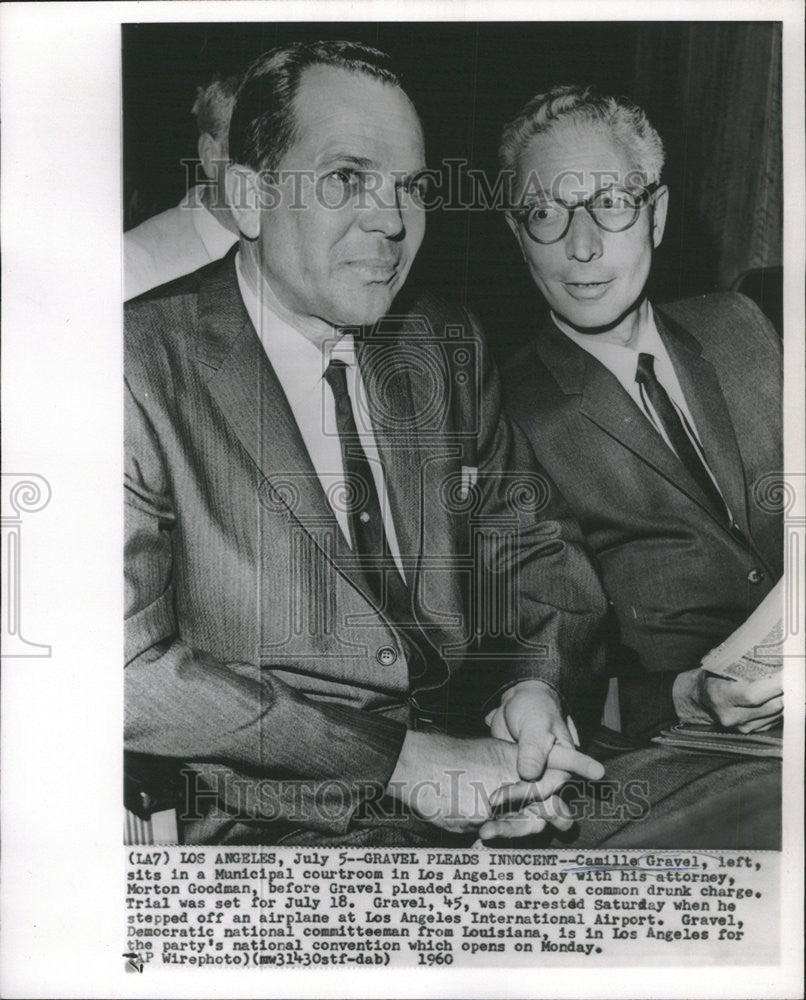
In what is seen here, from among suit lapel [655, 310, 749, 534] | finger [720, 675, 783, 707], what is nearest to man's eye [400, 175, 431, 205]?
suit lapel [655, 310, 749, 534]

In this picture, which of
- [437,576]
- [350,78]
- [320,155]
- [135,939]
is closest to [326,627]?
[437,576]

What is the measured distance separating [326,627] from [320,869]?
72 centimetres

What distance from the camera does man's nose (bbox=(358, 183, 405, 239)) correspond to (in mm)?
3174

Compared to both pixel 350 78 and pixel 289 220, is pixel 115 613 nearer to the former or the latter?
pixel 289 220

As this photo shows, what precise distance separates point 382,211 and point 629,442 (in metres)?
0.99

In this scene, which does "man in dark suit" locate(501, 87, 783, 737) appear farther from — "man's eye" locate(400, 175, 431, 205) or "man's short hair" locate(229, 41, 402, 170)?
"man's short hair" locate(229, 41, 402, 170)

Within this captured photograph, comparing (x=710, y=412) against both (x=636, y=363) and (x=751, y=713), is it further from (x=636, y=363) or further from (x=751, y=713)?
(x=751, y=713)

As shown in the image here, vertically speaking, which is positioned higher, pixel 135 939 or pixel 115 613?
pixel 115 613

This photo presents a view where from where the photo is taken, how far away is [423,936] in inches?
127

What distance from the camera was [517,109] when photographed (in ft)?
10.5

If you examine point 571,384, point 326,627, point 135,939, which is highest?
point 571,384

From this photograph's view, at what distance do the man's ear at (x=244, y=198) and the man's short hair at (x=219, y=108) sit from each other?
0.35 feet

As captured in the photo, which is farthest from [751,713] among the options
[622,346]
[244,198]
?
[244,198]

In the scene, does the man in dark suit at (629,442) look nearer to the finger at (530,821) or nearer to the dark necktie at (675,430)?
the dark necktie at (675,430)
